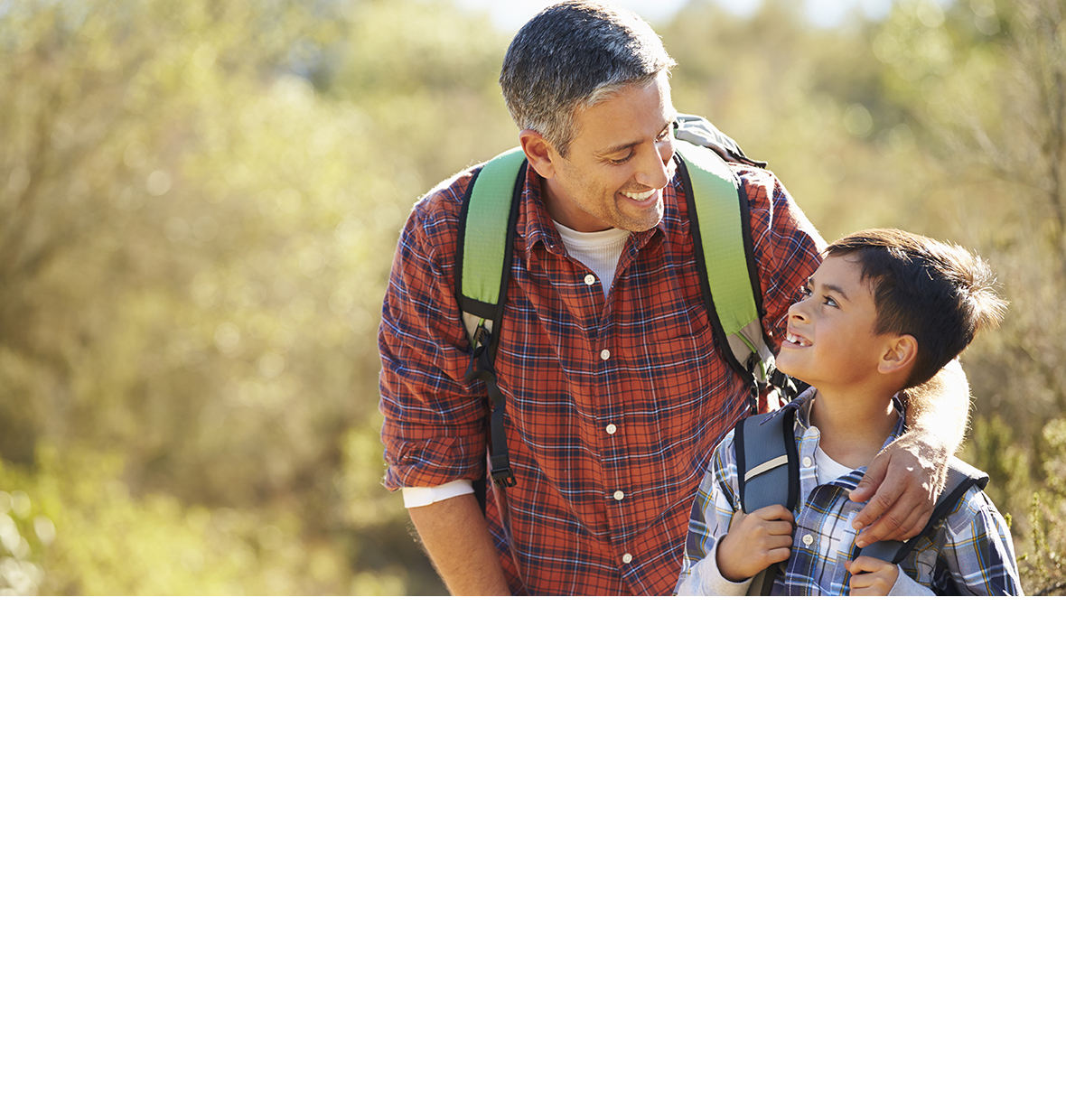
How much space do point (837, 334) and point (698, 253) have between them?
12.5 inches

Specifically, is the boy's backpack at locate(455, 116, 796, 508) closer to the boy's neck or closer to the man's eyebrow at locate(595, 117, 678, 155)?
the man's eyebrow at locate(595, 117, 678, 155)

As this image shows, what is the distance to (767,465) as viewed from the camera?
1064 mm

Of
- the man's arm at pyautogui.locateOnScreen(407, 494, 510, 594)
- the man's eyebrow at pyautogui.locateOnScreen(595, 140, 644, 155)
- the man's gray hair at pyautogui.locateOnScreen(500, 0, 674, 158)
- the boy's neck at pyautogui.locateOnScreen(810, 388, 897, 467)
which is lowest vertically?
the man's arm at pyautogui.locateOnScreen(407, 494, 510, 594)

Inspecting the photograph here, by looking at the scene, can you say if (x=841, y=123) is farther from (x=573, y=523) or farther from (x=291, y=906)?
(x=291, y=906)

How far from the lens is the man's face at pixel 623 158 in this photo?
1.20m

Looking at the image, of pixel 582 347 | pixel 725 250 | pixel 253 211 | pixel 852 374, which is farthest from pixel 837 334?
pixel 253 211

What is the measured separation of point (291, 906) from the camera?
3.61ft

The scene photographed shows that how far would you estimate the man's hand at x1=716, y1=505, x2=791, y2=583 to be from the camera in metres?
1.00

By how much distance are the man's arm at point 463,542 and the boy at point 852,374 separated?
1.63 feet

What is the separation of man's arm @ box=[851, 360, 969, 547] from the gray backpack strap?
0.08 meters

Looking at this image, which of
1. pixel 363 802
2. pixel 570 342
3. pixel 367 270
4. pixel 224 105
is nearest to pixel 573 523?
pixel 570 342

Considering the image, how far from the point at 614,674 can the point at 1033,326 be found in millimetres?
796

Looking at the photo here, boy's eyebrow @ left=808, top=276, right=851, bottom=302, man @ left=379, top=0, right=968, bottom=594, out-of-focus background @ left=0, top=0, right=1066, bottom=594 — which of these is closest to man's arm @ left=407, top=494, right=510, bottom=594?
man @ left=379, top=0, right=968, bottom=594

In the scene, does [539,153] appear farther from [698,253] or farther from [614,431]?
[614,431]
